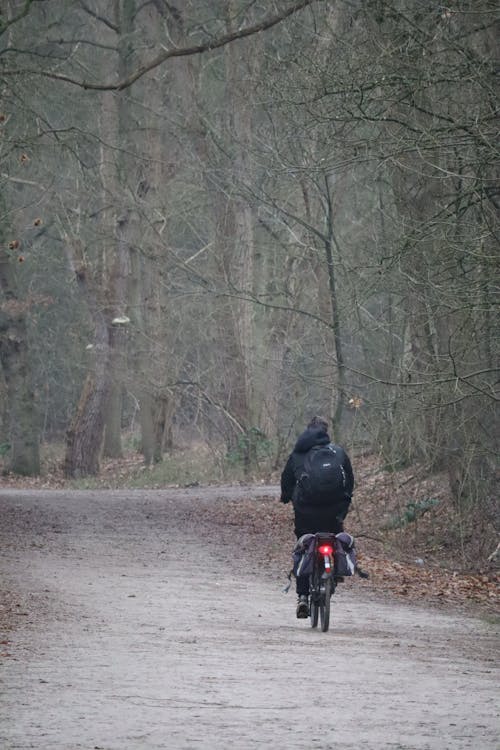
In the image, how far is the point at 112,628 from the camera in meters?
11.9

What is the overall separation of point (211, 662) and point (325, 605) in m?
2.48

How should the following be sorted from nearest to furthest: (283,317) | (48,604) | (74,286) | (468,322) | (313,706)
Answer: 1. (313,706)
2. (48,604)
3. (468,322)
4. (283,317)
5. (74,286)

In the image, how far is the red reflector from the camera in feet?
40.7

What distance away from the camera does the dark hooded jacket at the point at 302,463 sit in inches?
496

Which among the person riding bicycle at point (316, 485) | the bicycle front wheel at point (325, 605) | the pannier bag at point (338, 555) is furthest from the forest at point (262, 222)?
the bicycle front wheel at point (325, 605)

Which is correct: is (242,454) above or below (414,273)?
below

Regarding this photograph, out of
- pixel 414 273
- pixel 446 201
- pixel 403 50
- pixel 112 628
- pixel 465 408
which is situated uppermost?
pixel 403 50

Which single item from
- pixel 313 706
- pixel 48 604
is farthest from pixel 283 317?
pixel 313 706

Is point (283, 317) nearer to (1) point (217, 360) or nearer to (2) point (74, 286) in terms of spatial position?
(1) point (217, 360)

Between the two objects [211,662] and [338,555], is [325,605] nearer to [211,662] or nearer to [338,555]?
[338,555]

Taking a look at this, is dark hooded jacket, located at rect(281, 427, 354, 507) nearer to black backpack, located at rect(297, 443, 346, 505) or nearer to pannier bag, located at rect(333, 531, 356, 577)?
black backpack, located at rect(297, 443, 346, 505)

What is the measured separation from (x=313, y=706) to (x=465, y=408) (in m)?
10.6

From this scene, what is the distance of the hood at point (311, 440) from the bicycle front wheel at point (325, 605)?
3.87 feet

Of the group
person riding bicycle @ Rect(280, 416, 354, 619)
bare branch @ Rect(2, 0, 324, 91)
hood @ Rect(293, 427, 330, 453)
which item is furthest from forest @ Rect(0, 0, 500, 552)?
person riding bicycle @ Rect(280, 416, 354, 619)
